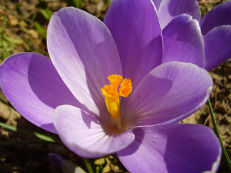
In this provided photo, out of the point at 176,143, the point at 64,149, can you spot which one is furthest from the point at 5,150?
the point at 176,143

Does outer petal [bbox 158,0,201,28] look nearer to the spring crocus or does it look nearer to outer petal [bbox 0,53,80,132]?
the spring crocus

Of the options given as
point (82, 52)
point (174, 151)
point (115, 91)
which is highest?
point (82, 52)

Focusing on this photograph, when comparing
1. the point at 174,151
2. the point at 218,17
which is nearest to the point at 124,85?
the point at 174,151

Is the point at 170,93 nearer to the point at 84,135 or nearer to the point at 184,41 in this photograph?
the point at 184,41

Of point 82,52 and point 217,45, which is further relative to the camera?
point 82,52

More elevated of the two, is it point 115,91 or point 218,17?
point 218,17
